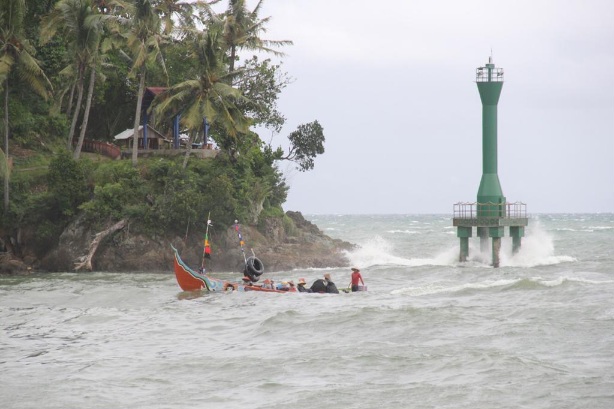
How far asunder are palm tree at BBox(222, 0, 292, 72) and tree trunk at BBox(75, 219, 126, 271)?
1297 cm

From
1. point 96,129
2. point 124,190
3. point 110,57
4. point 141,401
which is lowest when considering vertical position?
point 141,401

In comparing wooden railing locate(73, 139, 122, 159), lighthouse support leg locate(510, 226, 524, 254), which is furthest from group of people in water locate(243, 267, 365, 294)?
wooden railing locate(73, 139, 122, 159)

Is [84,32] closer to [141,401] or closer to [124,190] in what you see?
[124,190]

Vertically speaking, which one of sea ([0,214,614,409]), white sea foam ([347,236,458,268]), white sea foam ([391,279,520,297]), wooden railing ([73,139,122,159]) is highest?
wooden railing ([73,139,122,159])

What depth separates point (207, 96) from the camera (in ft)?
154

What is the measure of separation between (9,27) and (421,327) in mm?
28116

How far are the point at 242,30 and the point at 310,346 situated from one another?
32.2 m

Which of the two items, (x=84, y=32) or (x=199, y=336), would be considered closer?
(x=199, y=336)

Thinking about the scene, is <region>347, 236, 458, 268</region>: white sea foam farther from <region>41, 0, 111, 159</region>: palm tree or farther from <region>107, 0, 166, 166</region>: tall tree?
<region>41, 0, 111, 159</region>: palm tree

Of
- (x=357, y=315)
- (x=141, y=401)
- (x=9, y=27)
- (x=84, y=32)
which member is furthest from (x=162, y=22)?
(x=141, y=401)

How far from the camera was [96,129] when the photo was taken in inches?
2418

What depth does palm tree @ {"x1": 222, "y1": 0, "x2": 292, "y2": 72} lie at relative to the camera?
51500mm

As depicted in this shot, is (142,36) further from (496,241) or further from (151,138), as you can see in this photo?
(496,241)

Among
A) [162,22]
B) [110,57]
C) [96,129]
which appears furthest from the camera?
[96,129]
